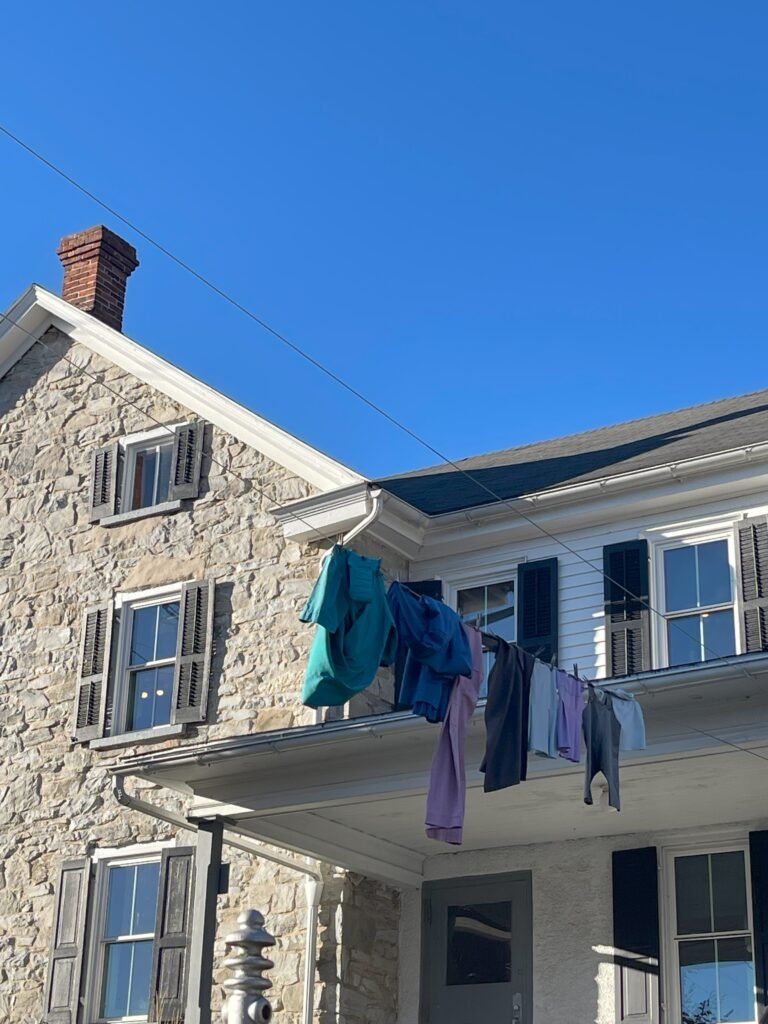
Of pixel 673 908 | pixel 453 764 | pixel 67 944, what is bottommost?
pixel 67 944

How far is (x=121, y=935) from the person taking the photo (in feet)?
45.2

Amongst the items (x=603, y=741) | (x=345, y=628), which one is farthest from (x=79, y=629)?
(x=603, y=741)

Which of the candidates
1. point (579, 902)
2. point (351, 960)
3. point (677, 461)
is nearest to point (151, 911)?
point (351, 960)

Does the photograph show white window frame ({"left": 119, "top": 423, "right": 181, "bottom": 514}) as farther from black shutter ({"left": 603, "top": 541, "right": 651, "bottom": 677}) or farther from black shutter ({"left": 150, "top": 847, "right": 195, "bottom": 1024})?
black shutter ({"left": 603, "top": 541, "right": 651, "bottom": 677})

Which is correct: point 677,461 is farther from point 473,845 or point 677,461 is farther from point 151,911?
point 151,911

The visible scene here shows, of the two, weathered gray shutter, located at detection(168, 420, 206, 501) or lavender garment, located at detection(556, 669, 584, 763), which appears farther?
weathered gray shutter, located at detection(168, 420, 206, 501)

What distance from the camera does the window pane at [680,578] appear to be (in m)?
13.5

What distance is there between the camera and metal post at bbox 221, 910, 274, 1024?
6.71 metres

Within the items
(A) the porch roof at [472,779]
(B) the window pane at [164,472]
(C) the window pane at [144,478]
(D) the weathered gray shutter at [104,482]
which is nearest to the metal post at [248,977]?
(A) the porch roof at [472,779]

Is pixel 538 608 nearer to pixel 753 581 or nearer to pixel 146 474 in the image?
pixel 753 581

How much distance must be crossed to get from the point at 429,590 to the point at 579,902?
3.25m

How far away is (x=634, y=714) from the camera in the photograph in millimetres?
10141

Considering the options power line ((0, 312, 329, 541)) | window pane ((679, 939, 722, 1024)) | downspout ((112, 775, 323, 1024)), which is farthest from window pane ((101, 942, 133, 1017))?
window pane ((679, 939, 722, 1024))

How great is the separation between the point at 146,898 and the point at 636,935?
180 inches
